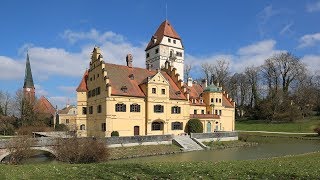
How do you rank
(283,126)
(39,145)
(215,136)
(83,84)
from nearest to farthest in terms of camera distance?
(39,145) → (215,136) → (83,84) → (283,126)

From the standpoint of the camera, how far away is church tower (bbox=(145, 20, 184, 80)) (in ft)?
208

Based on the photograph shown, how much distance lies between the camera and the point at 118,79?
1654 inches

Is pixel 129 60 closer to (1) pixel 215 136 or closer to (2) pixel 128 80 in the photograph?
(2) pixel 128 80

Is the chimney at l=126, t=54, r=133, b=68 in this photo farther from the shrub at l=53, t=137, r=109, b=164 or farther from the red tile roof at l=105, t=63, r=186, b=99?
the shrub at l=53, t=137, r=109, b=164

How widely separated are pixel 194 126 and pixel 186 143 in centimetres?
706

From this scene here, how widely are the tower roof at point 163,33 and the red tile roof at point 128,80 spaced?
18844 mm

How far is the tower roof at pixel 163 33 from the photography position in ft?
212

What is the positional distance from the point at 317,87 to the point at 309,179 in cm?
8317

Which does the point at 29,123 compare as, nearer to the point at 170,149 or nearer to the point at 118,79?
the point at 118,79

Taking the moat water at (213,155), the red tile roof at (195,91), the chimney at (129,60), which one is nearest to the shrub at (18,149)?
the moat water at (213,155)

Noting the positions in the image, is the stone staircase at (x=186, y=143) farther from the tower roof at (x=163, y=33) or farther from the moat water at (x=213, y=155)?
the tower roof at (x=163, y=33)

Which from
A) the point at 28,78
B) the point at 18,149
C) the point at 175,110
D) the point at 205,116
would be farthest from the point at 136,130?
the point at 28,78

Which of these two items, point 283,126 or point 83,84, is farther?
point 283,126

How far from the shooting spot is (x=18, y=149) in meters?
25.1
